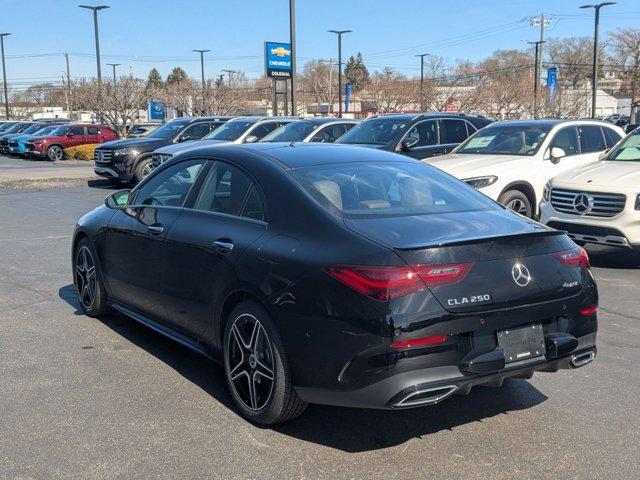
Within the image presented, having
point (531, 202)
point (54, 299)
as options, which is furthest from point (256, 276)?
point (531, 202)

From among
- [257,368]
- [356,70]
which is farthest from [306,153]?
[356,70]

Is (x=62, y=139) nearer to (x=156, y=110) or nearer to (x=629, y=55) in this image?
(x=156, y=110)

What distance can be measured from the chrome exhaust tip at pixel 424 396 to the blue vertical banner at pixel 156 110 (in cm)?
5008

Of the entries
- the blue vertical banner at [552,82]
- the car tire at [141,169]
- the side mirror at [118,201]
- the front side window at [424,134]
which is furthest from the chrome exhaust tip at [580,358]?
the blue vertical banner at [552,82]

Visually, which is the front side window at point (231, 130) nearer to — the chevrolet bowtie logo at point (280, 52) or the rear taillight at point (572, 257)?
the chevrolet bowtie logo at point (280, 52)

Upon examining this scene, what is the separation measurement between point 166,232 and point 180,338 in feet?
2.40

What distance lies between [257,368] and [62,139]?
97.8ft

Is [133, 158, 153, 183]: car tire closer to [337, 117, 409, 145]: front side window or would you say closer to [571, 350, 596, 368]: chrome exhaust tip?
[337, 117, 409, 145]: front side window

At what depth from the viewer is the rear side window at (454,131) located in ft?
43.7

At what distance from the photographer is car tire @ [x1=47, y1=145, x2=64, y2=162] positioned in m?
30.4

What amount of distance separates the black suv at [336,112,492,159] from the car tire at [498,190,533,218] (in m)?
2.75

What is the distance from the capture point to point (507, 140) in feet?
35.8

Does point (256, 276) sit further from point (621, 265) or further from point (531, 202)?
point (531, 202)

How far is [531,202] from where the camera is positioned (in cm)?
1013
